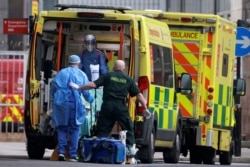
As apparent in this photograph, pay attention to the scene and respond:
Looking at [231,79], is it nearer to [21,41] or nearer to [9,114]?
[9,114]

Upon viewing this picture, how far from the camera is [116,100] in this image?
56.9 ft

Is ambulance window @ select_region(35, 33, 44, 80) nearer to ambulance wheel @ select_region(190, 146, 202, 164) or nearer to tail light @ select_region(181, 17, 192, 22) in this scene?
tail light @ select_region(181, 17, 192, 22)

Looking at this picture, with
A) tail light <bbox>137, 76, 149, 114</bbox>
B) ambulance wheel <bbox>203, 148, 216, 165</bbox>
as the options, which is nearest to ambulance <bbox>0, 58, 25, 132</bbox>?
ambulance wheel <bbox>203, 148, 216, 165</bbox>

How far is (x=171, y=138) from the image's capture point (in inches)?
762

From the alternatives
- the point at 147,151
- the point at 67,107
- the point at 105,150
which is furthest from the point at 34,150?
the point at 105,150

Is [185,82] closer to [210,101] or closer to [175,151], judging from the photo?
[210,101]

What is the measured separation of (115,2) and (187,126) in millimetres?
15125

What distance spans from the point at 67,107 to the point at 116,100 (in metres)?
0.73

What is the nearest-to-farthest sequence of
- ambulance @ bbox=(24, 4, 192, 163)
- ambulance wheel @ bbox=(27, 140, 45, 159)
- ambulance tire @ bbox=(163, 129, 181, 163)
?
1. ambulance @ bbox=(24, 4, 192, 163)
2. ambulance wheel @ bbox=(27, 140, 45, 159)
3. ambulance tire @ bbox=(163, 129, 181, 163)

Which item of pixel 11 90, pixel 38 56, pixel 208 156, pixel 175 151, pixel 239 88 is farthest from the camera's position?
pixel 11 90

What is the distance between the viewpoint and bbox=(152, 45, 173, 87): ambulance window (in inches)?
728

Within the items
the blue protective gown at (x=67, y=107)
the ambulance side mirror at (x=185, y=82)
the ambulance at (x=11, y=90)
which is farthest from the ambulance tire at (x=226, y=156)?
the ambulance at (x=11, y=90)

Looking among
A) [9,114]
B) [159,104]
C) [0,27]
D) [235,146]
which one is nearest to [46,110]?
[159,104]

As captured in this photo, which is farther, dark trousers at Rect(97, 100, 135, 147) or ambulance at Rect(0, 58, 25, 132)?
ambulance at Rect(0, 58, 25, 132)
